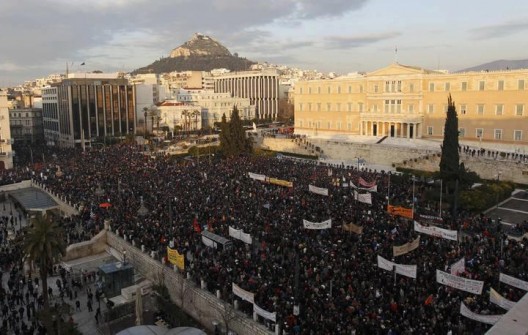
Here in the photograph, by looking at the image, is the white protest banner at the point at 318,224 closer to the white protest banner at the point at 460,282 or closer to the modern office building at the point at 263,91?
the white protest banner at the point at 460,282

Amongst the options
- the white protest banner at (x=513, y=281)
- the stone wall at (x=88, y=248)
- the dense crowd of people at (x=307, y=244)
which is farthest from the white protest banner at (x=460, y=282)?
the stone wall at (x=88, y=248)

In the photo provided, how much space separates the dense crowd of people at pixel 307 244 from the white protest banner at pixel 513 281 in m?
0.43

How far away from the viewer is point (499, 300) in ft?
53.1

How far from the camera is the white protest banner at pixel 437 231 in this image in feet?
74.3

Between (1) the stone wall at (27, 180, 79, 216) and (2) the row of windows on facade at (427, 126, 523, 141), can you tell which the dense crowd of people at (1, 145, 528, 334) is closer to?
(1) the stone wall at (27, 180, 79, 216)

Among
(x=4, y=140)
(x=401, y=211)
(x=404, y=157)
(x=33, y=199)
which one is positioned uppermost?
(x=4, y=140)

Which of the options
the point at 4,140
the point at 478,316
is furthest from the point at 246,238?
the point at 4,140

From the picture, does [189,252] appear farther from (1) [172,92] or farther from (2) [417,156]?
(1) [172,92]

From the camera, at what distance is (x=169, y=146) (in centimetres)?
7019

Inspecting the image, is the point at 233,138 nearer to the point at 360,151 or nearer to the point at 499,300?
the point at 360,151

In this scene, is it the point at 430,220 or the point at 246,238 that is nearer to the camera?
the point at 246,238

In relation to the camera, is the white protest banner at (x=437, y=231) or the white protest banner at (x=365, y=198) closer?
the white protest banner at (x=437, y=231)

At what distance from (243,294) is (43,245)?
997 centimetres

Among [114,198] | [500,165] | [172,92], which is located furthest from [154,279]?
[172,92]
